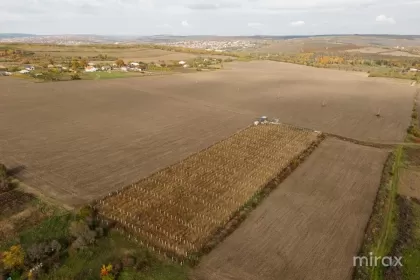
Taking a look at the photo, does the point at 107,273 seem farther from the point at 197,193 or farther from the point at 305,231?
the point at 305,231

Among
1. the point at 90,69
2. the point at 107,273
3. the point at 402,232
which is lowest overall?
the point at 402,232

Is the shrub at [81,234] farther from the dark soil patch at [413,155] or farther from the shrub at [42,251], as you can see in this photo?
the dark soil patch at [413,155]

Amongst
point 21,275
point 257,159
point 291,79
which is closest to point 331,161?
point 257,159

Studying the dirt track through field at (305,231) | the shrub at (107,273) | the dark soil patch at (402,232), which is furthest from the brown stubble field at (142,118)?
the dark soil patch at (402,232)

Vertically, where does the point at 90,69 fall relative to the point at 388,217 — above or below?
above

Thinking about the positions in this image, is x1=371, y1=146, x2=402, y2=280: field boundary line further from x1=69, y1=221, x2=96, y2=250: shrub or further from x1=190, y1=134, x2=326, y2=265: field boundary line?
x1=69, y1=221, x2=96, y2=250: shrub

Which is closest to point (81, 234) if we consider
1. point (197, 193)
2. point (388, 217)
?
point (197, 193)

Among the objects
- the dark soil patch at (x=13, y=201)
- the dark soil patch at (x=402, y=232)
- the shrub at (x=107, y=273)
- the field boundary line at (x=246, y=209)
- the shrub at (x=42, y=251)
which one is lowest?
the dark soil patch at (x=402, y=232)
